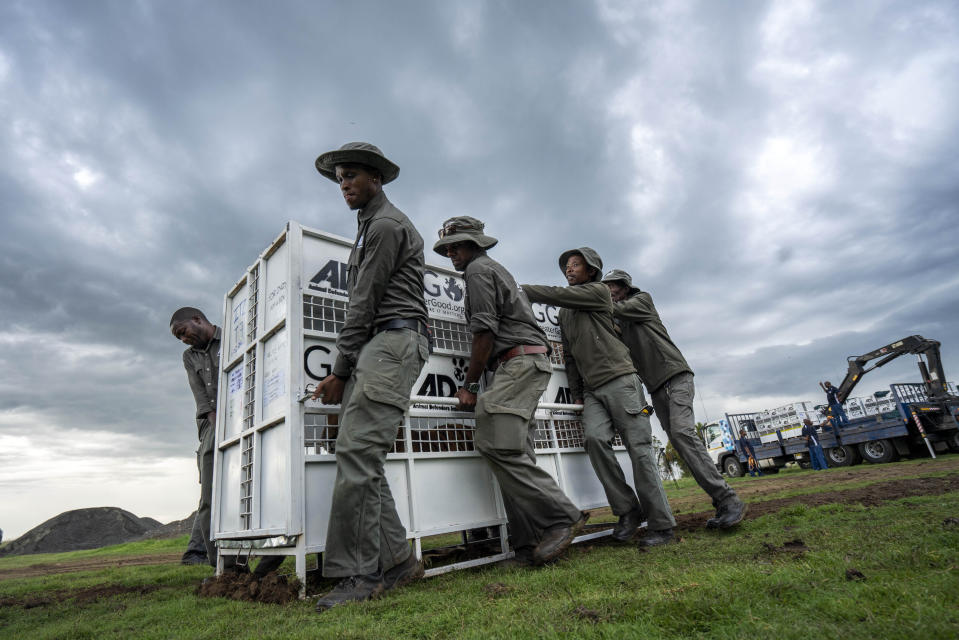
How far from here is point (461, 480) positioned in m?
3.75

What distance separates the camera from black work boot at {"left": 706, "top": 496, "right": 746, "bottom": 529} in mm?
3928

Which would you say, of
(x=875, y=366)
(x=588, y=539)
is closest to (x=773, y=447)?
(x=875, y=366)

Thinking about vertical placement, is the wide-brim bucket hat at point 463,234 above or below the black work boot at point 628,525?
above

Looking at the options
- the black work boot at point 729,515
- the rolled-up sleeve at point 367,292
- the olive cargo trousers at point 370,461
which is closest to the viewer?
the olive cargo trousers at point 370,461

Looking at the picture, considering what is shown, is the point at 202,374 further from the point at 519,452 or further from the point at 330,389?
the point at 519,452

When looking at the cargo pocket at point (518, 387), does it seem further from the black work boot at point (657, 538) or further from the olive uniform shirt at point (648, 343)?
the olive uniform shirt at point (648, 343)

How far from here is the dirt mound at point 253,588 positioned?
9.50 ft

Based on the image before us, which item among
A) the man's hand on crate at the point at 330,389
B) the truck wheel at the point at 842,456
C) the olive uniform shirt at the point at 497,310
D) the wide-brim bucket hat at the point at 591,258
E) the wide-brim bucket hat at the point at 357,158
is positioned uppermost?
the wide-brim bucket hat at the point at 357,158

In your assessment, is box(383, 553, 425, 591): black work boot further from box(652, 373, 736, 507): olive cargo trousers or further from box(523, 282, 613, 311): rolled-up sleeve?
box(652, 373, 736, 507): olive cargo trousers

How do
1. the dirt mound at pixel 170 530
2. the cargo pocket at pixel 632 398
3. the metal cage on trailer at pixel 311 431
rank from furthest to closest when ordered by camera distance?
the dirt mound at pixel 170 530
the cargo pocket at pixel 632 398
the metal cage on trailer at pixel 311 431

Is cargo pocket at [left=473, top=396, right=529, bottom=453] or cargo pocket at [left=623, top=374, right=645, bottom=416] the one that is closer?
cargo pocket at [left=473, top=396, right=529, bottom=453]

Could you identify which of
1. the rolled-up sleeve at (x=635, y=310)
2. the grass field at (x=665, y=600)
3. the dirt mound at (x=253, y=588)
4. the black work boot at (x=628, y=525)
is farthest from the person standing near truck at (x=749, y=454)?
the dirt mound at (x=253, y=588)

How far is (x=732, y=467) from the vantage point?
68.0 ft

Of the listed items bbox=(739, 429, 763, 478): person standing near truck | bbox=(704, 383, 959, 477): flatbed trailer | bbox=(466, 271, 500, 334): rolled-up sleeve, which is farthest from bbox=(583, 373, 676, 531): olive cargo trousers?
bbox=(739, 429, 763, 478): person standing near truck
